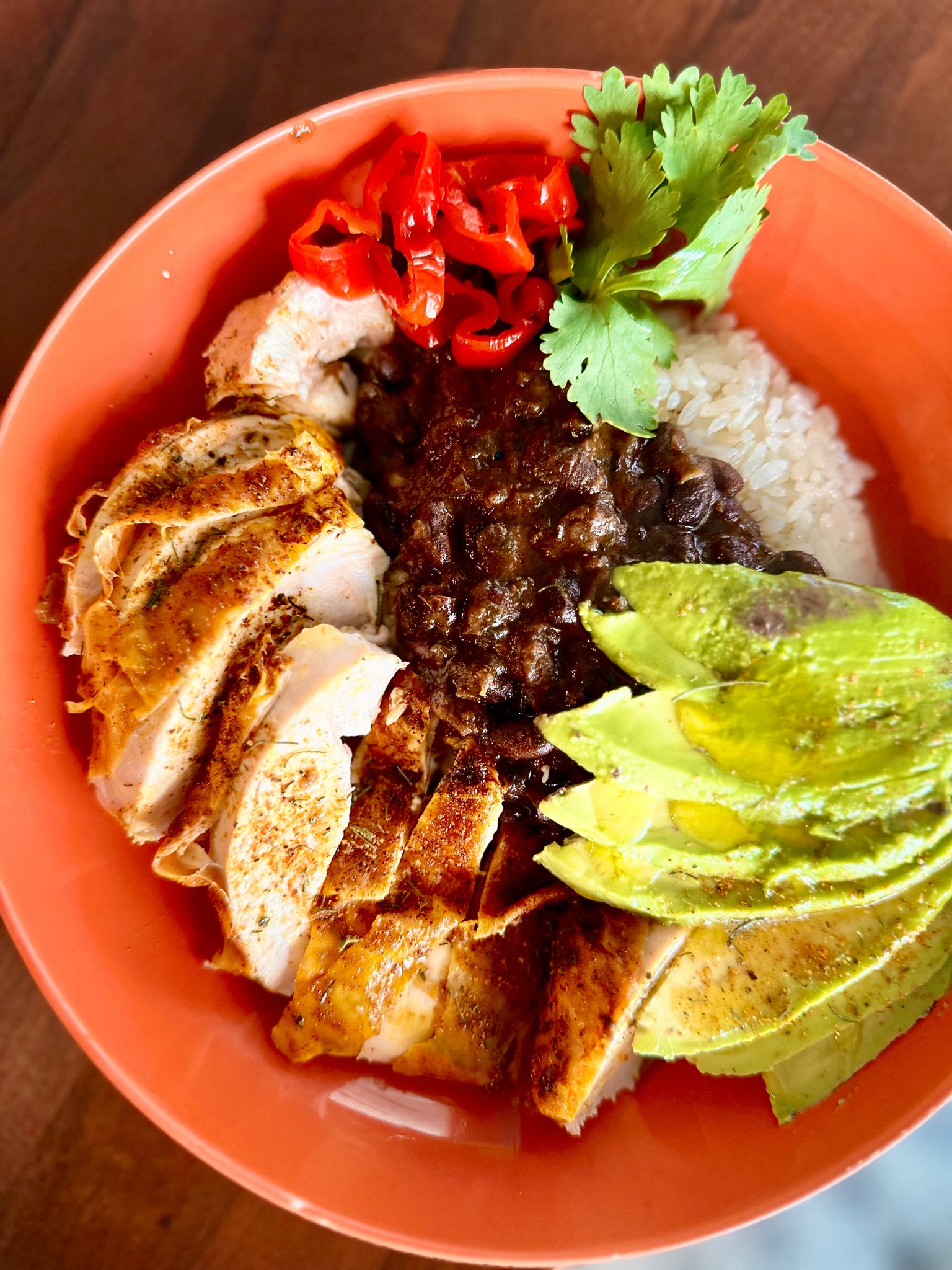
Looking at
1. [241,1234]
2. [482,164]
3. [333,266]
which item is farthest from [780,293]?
[241,1234]

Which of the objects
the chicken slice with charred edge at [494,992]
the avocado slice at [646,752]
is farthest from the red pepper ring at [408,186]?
the chicken slice with charred edge at [494,992]

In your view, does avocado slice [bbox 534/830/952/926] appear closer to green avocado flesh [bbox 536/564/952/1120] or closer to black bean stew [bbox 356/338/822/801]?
green avocado flesh [bbox 536/564/952/1120]

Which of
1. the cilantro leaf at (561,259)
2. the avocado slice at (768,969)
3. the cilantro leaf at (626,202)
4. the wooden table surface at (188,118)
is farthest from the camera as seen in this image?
the wooden table surface at (188,118)

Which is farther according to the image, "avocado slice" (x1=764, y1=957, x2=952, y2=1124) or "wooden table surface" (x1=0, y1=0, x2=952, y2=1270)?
"wooden table surface" (x1=0, y1=0, x2=952, y2=1270)

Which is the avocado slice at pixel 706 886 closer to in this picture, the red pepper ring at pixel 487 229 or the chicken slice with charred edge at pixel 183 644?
the chicken slice with charred edge at pixel 183 644

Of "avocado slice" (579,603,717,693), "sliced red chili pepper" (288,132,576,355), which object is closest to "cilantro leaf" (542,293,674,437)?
"sliced red chili pepper" (288,132,576,355)

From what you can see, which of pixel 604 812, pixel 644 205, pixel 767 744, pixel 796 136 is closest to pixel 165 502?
pixel 604 812

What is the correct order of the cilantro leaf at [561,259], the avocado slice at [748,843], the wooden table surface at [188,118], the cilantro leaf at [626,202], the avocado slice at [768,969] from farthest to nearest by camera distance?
the wooden table surface at [188,118] < the cilantro leaf at [561,259] < the cilantro leaf at [626,202] < the avocado slice at [768,969] < the avocado slice at [748,843]
